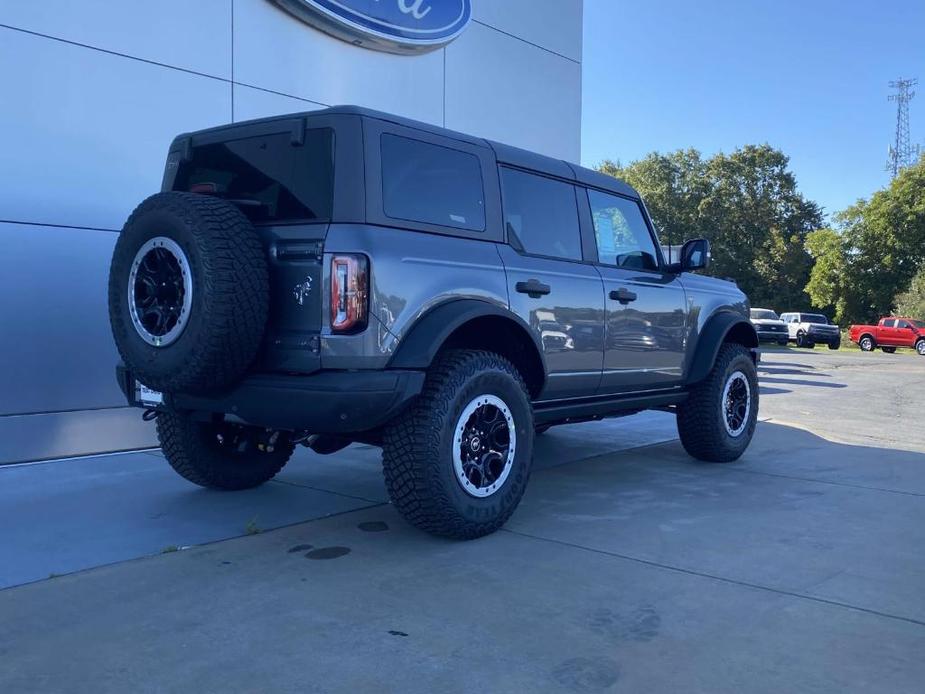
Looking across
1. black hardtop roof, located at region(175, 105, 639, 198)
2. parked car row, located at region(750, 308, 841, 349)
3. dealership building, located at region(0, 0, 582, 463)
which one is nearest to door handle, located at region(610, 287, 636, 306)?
black hardtop roof, located at region(175, 105, 639, 198)

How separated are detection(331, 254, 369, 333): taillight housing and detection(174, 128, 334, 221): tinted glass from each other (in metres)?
0.27

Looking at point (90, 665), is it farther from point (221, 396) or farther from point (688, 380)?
point (688, 380)

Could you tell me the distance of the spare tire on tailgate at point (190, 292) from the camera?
144 inches

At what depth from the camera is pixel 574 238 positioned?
17.6 feet

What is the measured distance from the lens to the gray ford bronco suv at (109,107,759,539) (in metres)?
3.79

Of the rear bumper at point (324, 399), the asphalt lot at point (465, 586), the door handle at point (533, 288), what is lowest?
the asphalt lot at point (465, 586)

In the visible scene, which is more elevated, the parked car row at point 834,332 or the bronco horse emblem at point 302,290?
the bronco horse emblem at point 302,290

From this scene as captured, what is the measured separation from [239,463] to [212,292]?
1.97 meters

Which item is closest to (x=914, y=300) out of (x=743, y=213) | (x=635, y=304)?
(x=743, y=213)

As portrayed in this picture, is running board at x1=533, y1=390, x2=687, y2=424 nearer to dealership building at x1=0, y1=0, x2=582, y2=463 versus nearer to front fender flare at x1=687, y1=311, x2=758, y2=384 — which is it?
front fender flare at x1=687, y1=311, x2=758, y2=384

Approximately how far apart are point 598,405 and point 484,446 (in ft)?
4.33

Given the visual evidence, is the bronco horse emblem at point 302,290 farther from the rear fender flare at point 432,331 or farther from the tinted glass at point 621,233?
the tinted glass at point 621,233

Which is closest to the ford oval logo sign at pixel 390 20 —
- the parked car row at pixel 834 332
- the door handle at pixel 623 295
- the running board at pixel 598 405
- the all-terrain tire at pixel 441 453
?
the door handle at pixel 623 295

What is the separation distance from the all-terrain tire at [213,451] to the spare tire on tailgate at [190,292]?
916 mm
